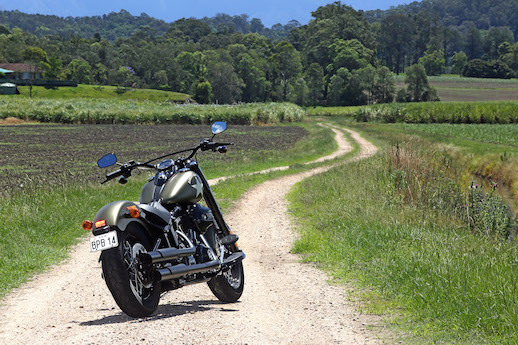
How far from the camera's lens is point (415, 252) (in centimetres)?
918

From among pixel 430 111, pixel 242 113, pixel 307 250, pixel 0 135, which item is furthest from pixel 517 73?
pixel 307 250

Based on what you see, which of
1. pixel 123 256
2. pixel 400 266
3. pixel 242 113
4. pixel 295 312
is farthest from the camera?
pixel 242 113

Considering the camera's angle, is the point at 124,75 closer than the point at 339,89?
No

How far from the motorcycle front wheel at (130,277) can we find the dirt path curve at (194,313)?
0.59 ft

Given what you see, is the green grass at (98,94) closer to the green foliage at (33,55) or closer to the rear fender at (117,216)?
the green foliage at (33,55)

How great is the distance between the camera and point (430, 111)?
77125 millimetres

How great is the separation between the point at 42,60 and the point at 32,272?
147189mm

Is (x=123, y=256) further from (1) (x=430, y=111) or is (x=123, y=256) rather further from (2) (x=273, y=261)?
(1) (x=430, y=111)

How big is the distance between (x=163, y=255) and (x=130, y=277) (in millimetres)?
393

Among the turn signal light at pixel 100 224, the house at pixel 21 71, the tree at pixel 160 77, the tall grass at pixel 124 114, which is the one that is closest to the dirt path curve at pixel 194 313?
the turn signal light at pixel 100 224

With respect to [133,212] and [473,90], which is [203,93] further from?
[133,212]

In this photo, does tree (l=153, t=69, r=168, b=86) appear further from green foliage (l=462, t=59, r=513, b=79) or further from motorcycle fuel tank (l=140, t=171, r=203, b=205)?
motorcycle fuel tank (l=140, t=171, r=203, b=205)

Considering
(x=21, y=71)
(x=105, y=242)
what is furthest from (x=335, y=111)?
(x=105, y=242)

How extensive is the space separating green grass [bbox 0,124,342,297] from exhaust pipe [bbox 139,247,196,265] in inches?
Answer: 113
